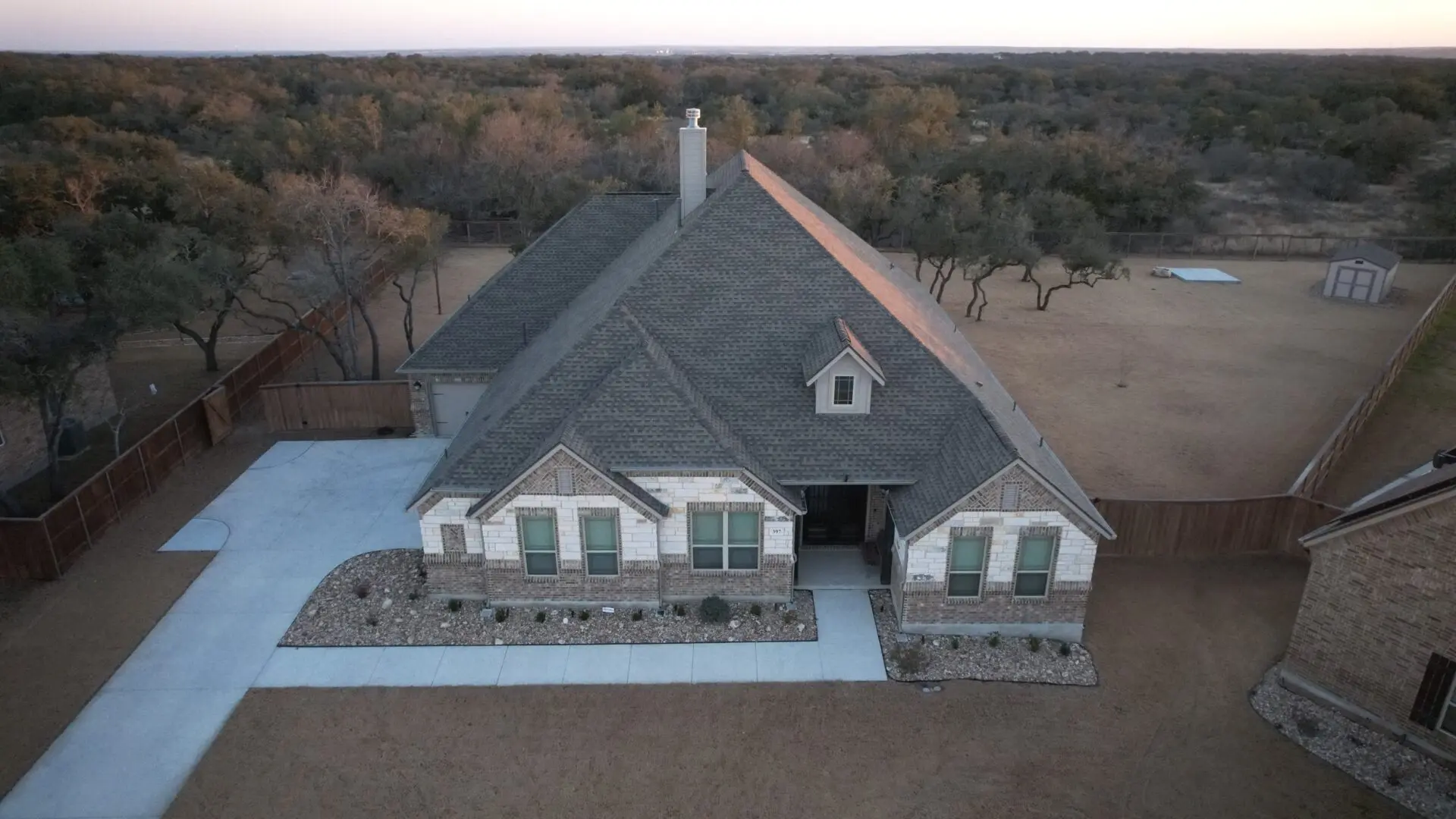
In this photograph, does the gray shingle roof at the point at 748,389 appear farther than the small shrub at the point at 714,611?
No

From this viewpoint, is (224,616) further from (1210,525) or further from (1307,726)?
(1210,525)

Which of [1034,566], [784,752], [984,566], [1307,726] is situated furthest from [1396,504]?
[784,752]

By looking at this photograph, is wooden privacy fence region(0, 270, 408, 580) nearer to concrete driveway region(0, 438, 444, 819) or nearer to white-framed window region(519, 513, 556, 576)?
concrete driveway region(0, 438, 444, 819)

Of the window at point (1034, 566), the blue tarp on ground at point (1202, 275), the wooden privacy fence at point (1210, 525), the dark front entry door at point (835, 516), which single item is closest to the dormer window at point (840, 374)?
the dark front entry door at point (835, 516)

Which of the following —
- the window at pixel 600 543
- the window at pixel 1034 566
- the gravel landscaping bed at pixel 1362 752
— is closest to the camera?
the gravel landscaping bed at pixel 1362 752

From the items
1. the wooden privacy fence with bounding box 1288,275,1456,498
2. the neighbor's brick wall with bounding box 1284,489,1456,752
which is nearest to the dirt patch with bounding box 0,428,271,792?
the neighbor's brick wall with bounding box 1284,489,1456,752

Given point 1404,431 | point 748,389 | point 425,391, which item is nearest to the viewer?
point 748,389

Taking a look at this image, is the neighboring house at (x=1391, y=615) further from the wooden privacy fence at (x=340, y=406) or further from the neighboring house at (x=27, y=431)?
the neighboring house at (x=27, y=431)
